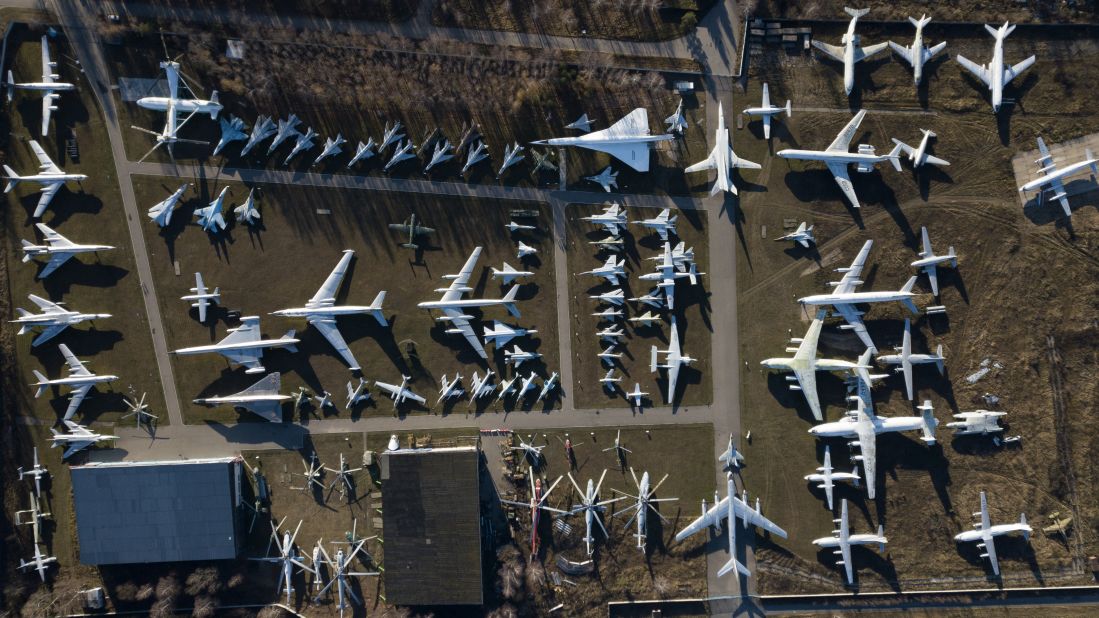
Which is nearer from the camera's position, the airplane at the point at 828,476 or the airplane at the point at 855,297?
the airplane at the point at 855,297

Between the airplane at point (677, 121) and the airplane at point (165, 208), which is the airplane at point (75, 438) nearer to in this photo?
the airplane at point (165, 208)

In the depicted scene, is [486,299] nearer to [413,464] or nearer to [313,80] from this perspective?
[413,464]

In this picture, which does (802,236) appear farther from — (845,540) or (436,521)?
(436,521)

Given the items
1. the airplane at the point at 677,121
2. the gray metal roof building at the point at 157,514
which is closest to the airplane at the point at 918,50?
the airplane at the point at 677,121

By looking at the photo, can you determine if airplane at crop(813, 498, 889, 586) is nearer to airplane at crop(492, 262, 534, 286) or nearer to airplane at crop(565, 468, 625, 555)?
airplane at crop(565, 468, 625, 555)

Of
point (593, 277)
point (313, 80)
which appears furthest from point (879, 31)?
point (313, 80)

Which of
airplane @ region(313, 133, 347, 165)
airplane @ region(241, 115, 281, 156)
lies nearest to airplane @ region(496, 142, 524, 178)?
airplane @ region(313, 133, 347, 165)

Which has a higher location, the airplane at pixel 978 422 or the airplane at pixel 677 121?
the airplane at pixel 677 121
